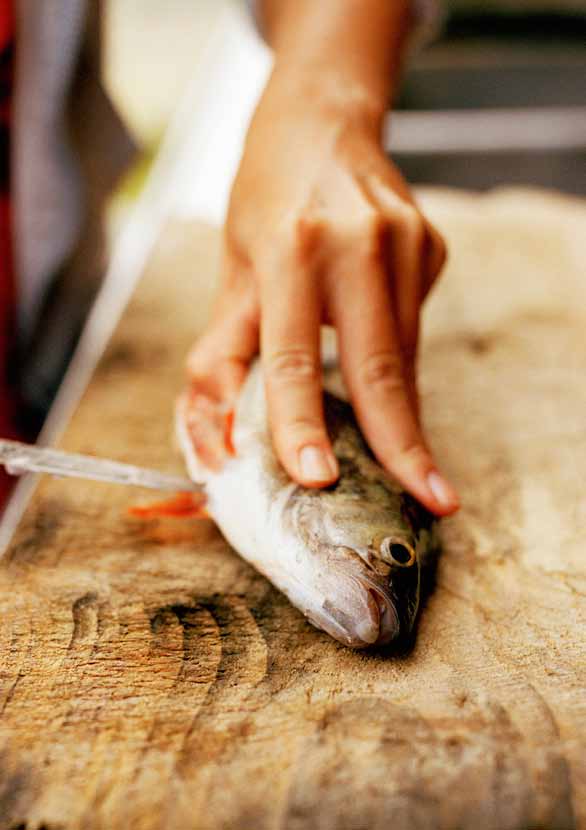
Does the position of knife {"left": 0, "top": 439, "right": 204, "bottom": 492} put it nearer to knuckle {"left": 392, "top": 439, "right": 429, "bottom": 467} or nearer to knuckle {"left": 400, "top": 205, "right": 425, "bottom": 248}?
knuckle {"left": 392, "top": 439, "right": 429, "bottom": 467}

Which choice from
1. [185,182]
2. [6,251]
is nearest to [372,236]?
[6,251]

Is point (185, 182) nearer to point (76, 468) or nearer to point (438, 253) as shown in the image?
point (438, 253)

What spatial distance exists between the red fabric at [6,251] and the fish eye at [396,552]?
109cm

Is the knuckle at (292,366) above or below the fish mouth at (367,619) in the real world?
above

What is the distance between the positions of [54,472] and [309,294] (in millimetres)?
582

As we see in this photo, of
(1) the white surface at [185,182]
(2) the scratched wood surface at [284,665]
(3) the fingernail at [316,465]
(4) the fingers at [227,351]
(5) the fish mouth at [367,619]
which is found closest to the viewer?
(2) the scratched wood surface at [284,665]

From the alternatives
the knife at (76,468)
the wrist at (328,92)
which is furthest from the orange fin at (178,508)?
the wrist at (328,92)

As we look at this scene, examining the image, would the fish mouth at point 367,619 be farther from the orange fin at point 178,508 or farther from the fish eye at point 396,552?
the orange fin at point 178,508

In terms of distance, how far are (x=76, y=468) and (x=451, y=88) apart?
3.97 metres

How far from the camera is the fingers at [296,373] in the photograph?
1.45 meters

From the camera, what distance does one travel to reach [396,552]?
1.35m

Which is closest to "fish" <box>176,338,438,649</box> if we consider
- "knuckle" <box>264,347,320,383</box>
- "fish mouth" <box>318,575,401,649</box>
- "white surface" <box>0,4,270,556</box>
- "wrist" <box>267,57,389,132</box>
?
"fish mouth" <box>318,575,401,649</box>

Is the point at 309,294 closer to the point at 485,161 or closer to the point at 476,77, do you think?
the point at 485,161

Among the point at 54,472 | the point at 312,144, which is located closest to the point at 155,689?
the point at 54,472
